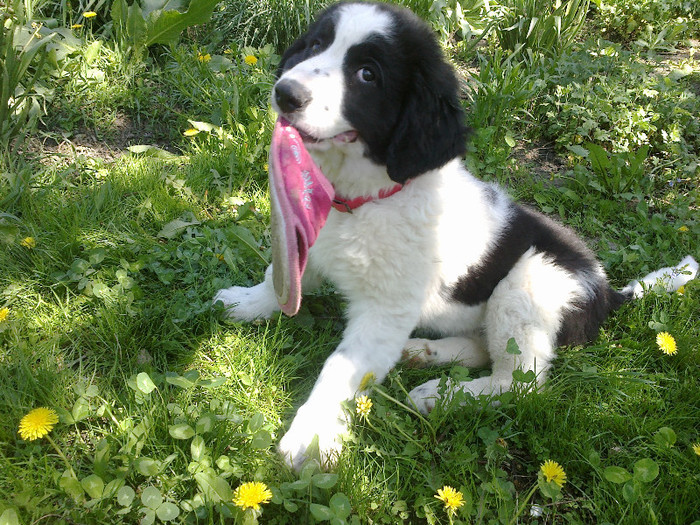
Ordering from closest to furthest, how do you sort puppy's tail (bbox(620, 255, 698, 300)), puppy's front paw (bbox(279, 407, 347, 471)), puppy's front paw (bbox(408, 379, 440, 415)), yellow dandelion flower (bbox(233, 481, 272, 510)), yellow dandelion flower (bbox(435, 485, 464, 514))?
yellow dandelion flower (bbox(233, 481, 272, 510)) → yellow dandelion flower (bbox(435, 485, 464, 514)) → puppy's front paw (bbox(279, 407, 347, 471)) → puppy's front paw (bbox(408, 379, 440, 415)) → puppy's tail (bbox(620, 255, 698, 300))

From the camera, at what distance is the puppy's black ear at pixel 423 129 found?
1.88 meters

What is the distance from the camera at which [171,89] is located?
3594 mm

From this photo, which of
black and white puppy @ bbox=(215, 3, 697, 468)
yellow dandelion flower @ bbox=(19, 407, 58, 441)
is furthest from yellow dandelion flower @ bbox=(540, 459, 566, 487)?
yellow dandelion flower @ bbox=(19, 407, 58, 441)

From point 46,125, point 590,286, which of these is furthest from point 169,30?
point 590,286

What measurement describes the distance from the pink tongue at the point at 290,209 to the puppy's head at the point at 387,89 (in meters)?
0.12

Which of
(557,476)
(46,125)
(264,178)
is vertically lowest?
(46,125)

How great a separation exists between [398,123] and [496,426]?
1.13m

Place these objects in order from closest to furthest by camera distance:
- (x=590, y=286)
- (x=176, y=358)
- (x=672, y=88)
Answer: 1. (x=176, y=358)
2. (x=590, y=286)
3. (x=672, y=88)

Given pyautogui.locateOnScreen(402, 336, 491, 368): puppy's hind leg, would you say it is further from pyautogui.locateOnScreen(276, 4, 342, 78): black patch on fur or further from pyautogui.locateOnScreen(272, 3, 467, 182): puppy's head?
pyautogui.locateOnScreen(276, 4, 342, 78): black patch on fur

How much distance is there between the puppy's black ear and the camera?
6.17ft

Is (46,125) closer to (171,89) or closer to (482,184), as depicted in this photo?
(171,89)

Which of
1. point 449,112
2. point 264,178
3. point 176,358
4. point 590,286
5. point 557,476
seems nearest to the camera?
point 557,476

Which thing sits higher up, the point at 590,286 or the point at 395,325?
the point at 590,286

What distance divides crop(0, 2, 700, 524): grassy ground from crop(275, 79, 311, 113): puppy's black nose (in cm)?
91
